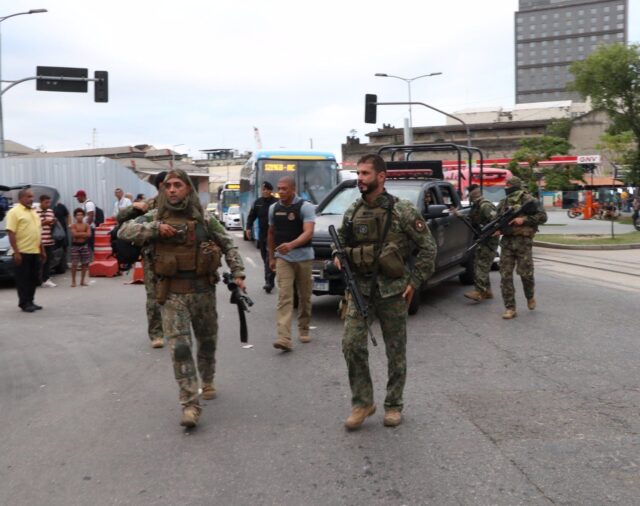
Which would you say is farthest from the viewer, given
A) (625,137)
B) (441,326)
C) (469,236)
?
(625,137)

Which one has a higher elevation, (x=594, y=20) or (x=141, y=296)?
(x=594, y=20)

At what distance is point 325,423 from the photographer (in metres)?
4.69

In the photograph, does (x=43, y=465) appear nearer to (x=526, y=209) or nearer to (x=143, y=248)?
(x=143, y=248)

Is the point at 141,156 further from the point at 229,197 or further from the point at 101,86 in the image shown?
the point at 101,86

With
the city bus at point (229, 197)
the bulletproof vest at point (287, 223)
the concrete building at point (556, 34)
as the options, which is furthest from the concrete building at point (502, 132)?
the concrete building at point (556, 34)

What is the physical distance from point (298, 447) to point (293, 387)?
1385mm

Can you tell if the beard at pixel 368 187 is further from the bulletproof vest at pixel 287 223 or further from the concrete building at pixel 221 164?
the concrete building at pixel 221 164

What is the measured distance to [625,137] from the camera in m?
34.2

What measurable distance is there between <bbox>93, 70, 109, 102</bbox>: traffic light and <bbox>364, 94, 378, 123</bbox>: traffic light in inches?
450

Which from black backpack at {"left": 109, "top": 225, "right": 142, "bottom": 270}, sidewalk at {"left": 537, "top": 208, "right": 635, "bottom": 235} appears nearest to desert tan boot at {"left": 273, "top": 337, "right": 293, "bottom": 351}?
black backpack at {"left": 109, "top": 225, "right": 142, "bottom": 270}

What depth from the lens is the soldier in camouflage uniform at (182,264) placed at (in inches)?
184

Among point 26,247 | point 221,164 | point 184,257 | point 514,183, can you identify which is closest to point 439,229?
point 514,183

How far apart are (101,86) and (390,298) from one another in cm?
1938

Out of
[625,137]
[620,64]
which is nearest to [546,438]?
[625,137]
